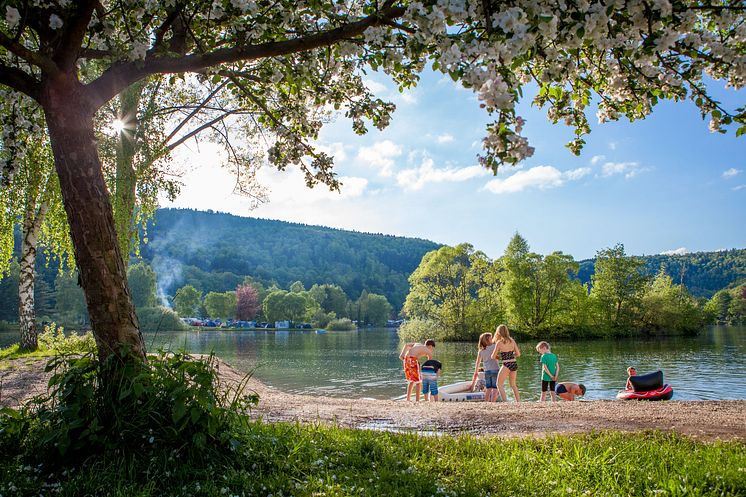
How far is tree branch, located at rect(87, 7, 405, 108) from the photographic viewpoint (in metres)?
5.06

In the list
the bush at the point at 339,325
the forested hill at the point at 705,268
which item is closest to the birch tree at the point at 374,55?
the bush at the point at 339,325

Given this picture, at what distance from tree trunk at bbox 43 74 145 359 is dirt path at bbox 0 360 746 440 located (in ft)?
8.95

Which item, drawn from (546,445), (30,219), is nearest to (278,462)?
(546,445)

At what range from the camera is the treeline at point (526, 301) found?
5259 centimetres

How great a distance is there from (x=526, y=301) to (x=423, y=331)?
39.9 ft

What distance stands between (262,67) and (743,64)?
5.43 meters

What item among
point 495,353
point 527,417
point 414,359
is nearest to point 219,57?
point 527,417

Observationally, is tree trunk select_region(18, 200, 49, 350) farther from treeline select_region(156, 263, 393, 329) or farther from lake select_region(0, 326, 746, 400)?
treeline select_region(156, 263, 393, 329)

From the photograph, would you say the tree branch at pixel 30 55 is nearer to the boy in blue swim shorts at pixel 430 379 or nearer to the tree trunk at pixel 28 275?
the boy in blue swim shorts at pixel 430 379

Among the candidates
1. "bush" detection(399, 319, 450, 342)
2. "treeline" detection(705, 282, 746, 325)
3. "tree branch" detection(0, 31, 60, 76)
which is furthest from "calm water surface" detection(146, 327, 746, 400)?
"treeline" detection(705, 282, 746, 325)

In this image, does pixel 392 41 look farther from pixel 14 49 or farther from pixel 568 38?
pixel 14 49

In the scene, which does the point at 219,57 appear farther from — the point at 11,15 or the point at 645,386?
the point at 645,386

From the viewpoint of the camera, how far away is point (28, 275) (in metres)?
15.6

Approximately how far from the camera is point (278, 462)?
4.35 metres
